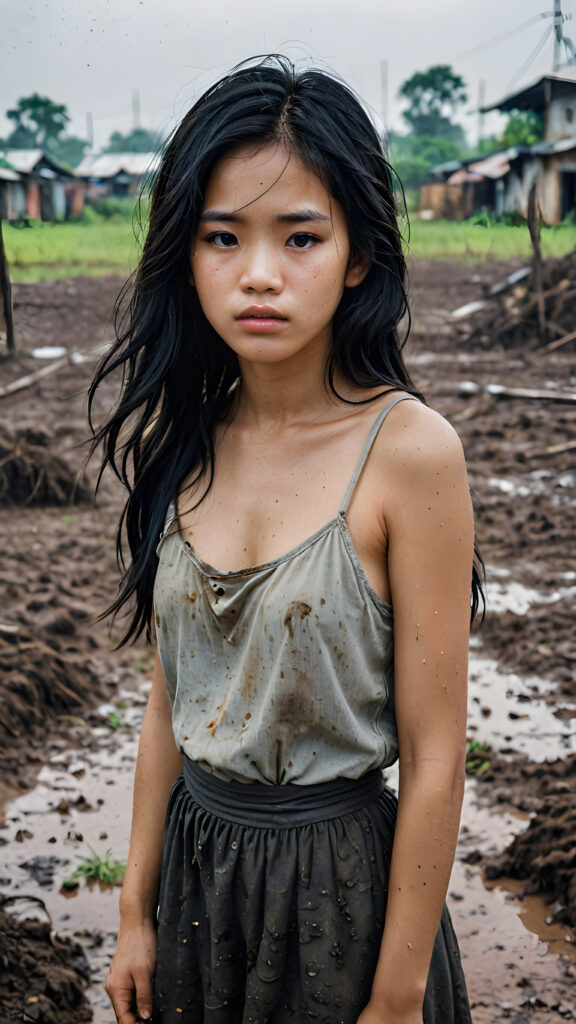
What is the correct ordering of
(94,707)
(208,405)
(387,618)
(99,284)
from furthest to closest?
1. (99,284)
2. (94,707)
3. (208,405)
4. (387,618)

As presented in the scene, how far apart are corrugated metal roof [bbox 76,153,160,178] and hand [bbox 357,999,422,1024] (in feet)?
20.0

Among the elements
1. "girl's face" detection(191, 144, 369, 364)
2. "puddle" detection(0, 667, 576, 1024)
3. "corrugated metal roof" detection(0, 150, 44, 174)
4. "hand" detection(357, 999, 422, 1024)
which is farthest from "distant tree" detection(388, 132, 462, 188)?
"hand" detection(357, 999, 422, 1024)

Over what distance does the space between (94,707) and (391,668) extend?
2882 mm

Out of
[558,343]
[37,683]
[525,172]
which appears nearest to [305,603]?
[37,683]

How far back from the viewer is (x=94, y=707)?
393cm

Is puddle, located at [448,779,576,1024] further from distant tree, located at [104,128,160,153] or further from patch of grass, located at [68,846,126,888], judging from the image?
distant tree, located at [104,128,160,153]

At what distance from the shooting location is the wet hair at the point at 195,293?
1217 millimetres

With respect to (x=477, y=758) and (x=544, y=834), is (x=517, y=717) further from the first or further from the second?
(x=544, y=834)

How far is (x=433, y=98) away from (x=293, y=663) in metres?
6.50

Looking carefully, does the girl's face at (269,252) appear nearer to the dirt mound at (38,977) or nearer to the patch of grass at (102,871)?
the dirt mound at (38,977)

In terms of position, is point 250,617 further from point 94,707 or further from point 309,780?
point 94,707

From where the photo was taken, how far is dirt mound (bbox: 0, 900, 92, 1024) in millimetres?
2213

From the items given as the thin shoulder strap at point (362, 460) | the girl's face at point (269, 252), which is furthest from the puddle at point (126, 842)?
the girl's face at point (269, 252)

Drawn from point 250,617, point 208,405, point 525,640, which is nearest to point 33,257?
point 525,640
